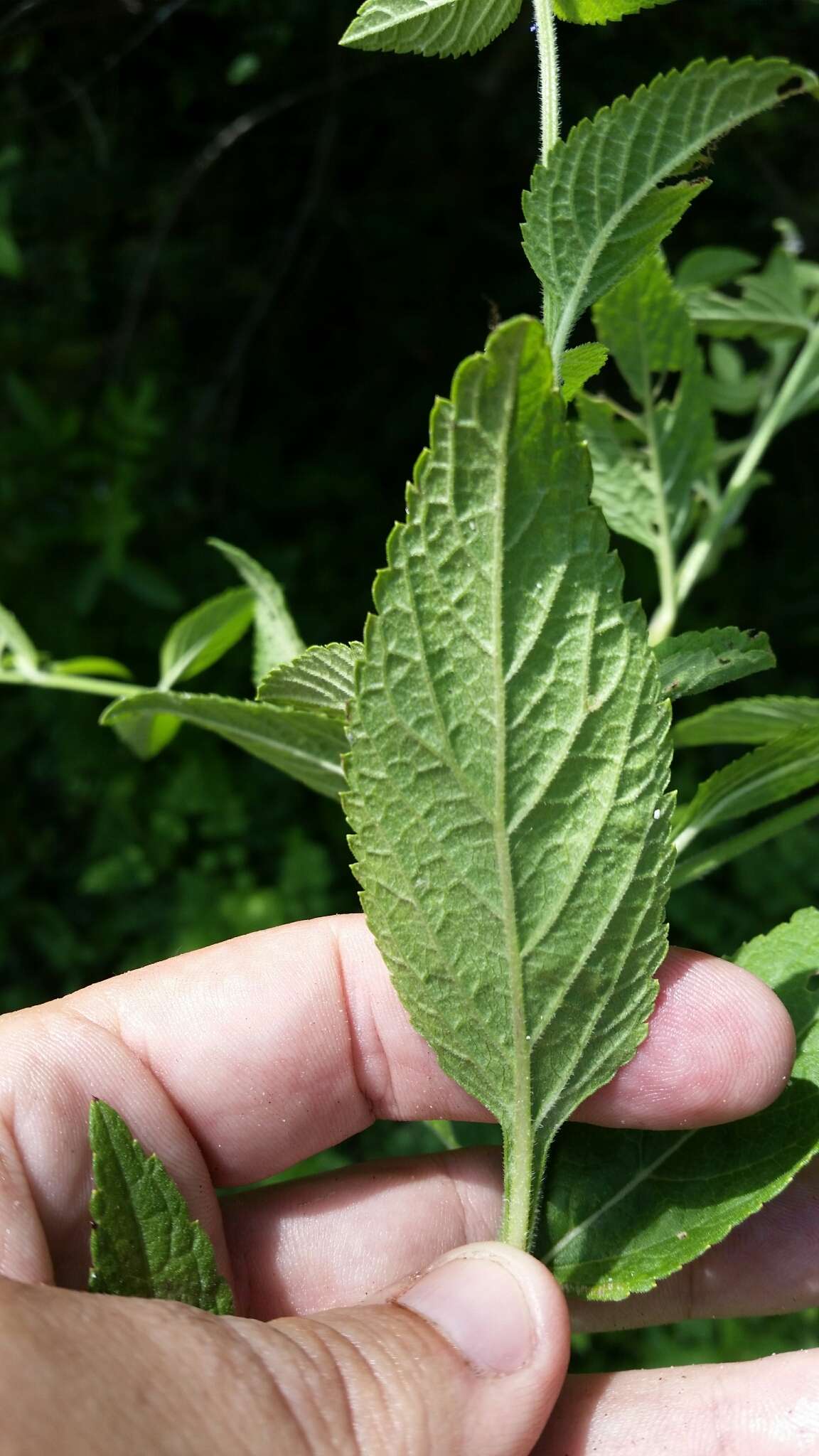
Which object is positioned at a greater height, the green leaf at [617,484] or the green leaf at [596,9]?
the green leaf at [596,9]

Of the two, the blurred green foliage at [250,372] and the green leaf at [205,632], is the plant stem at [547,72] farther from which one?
the blurred green foliage at [250,372]

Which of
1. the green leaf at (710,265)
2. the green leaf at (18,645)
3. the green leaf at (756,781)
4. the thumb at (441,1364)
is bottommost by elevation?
the thumb at (441,1364)

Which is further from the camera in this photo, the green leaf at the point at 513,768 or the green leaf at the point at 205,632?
the green leaf at the point at 205,632

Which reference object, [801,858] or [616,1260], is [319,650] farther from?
[801,858]

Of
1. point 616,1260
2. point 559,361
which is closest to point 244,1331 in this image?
point 616,1260

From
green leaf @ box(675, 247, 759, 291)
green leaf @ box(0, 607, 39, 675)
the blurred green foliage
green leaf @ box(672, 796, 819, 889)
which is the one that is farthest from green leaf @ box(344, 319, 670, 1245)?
the blurred green foliage

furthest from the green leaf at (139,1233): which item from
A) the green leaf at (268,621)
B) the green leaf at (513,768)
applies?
the green leaf at (268,621)

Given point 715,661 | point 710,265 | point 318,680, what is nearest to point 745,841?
point 715,661
